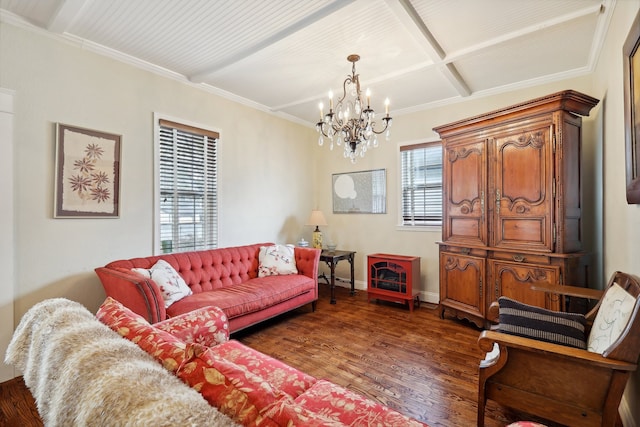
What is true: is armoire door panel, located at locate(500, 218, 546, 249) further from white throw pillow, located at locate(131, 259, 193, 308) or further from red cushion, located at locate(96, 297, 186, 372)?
white throw pillow, located at locate(131, 259, 193, 308)

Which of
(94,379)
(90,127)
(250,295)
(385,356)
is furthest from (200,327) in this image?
(90,127)

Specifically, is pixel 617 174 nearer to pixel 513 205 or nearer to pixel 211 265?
pixel 513 205

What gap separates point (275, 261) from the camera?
3.76m

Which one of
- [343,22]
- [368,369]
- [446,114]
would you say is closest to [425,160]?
[446,114]

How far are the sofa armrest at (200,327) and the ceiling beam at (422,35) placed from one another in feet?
8.31

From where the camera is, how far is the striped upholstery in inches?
68.0

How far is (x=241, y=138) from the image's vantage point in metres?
4.07

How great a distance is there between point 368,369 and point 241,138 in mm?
3223

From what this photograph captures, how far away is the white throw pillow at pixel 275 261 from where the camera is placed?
372 cm

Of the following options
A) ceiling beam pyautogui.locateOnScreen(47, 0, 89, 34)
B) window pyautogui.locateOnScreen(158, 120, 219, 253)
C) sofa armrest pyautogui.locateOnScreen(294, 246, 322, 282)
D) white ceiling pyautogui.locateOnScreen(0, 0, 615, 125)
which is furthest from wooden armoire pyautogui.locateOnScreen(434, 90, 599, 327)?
ceiling beam pyautogui.locateOnScreen(47, 0, 89, 34)

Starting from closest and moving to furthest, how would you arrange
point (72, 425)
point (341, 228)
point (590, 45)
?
point (72, 425) → point (590, 45) → point (341, 228)

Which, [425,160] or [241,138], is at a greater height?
[241,138]

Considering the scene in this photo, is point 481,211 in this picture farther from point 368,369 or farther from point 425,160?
point 368,369

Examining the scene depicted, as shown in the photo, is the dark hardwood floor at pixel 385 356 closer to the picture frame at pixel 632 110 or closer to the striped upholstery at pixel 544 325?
the striped upholstery at pixel 544 325
